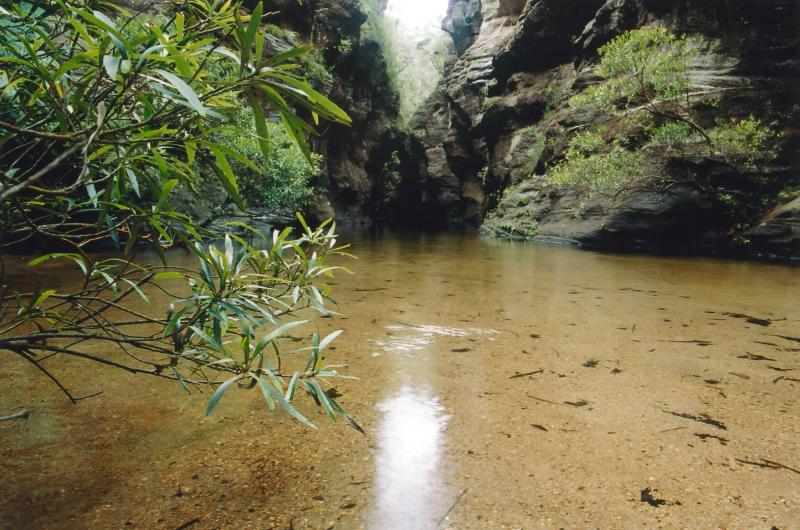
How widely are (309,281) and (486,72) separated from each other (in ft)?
77.3

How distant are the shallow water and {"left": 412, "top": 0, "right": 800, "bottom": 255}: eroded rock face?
26.5ft

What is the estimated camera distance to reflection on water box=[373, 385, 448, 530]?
49.3 inches

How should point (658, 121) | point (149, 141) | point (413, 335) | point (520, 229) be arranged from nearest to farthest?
point (149, 141) → point (413, 335) → point (658, 121) → point (520, 229)

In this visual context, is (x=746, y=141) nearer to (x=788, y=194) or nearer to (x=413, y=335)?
(x=788, y=194)

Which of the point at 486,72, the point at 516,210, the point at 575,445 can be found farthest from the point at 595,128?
the point at 575,445

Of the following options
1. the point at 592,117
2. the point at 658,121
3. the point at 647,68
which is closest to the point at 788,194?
the point at 658,121

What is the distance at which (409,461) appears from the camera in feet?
4.98

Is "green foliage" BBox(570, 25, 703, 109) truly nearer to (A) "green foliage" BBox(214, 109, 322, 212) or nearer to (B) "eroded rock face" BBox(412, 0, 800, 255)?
(B) "eroded rock face" BBox(412, 0, 800, 255)

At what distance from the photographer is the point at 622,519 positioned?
4.06ft

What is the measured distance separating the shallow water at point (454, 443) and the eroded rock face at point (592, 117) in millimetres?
8091

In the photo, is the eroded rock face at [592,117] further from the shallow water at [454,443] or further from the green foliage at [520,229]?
the shallow water at [454,443]

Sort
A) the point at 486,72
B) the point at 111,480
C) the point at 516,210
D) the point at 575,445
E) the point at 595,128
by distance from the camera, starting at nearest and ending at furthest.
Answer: the point at 111,480
the point at 575,445
the point at 595,128
the point at 516,210
the point at 486,72

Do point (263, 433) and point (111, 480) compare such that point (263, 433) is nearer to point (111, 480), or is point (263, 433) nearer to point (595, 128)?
point (111, 480)

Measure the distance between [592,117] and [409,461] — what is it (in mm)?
14547
